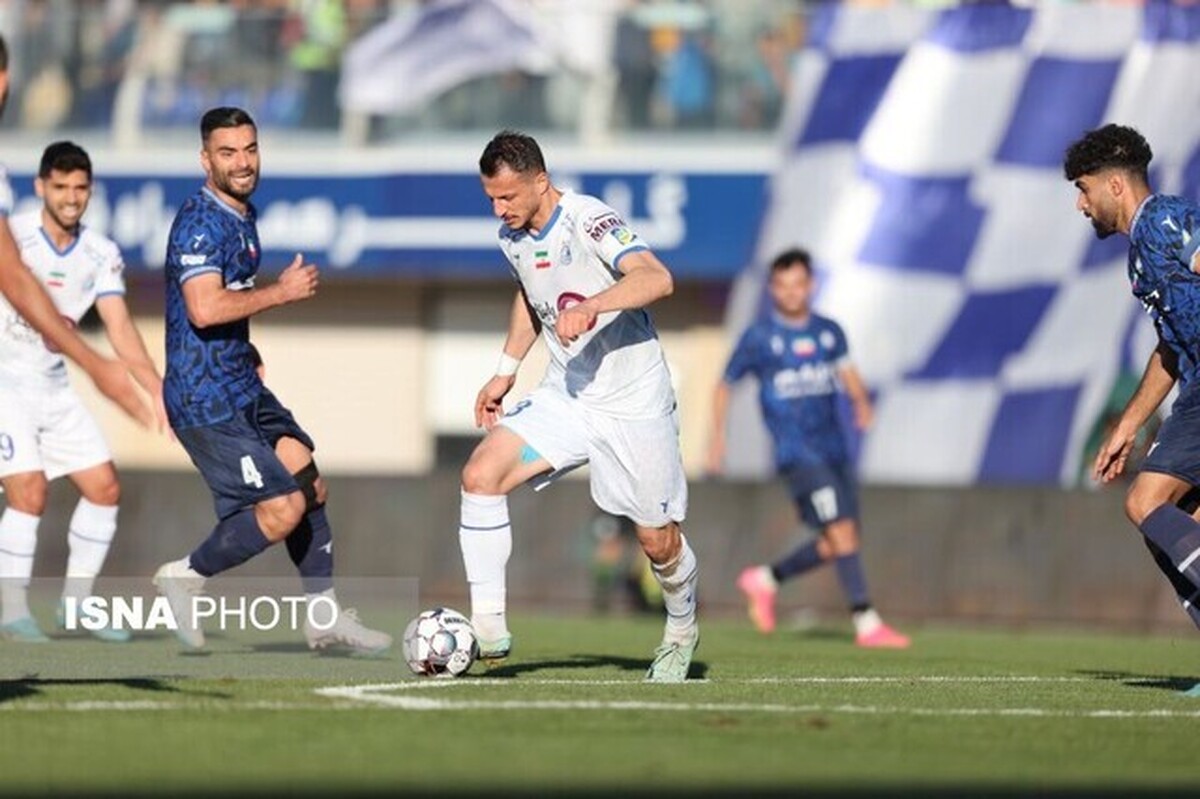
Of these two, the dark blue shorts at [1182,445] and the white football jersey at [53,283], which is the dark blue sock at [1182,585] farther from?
the white football jersey at [53,283]

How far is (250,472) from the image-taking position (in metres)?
12.4

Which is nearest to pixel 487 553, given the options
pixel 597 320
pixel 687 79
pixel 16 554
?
pixel 597 320

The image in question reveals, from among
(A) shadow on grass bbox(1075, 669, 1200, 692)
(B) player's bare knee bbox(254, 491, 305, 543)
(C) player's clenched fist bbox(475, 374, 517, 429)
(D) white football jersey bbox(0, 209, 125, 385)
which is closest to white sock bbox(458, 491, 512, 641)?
(C) player's clenched fist bbox(475, 374, 517, 429)

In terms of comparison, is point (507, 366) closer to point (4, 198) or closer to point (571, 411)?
point (571, 411)

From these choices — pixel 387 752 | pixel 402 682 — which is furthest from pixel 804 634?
pixel 387 752

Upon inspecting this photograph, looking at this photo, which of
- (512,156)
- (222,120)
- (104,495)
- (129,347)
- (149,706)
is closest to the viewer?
(149,706)

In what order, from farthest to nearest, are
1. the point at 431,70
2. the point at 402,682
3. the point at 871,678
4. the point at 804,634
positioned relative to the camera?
the point at 431,70 → the point at 804,634 → the point at 871,678 → the point at 402,682

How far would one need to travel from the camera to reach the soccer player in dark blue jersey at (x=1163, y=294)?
10.8 metres

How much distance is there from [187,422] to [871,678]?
3.22 metres

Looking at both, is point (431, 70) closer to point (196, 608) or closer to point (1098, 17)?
point (1098, 17)

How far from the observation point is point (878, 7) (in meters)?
25.8

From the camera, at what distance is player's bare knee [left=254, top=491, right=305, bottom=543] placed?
12469mm

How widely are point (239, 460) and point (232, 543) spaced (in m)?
0.39

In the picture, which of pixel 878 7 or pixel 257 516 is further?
pixel 878 7
